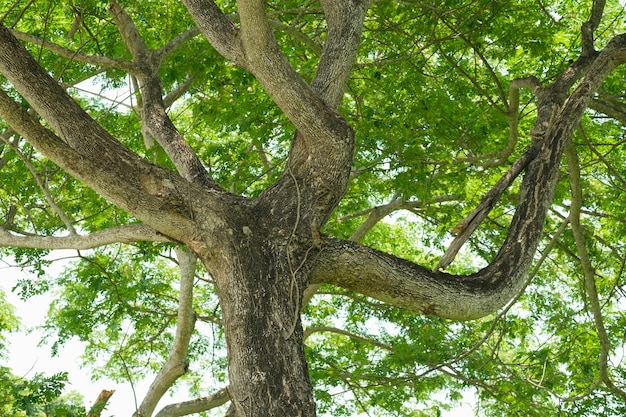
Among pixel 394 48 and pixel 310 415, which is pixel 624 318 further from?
pixel 310 415

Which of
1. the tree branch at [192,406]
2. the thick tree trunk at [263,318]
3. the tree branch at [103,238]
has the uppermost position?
the tree branch at [192,406]

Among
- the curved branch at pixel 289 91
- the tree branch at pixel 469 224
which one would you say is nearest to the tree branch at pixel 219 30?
the curved branch at pixel 289 91

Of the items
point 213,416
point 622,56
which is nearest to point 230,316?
point 622,56

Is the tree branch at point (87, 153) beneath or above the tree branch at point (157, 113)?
beneath

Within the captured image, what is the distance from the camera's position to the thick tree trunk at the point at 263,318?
3705mm

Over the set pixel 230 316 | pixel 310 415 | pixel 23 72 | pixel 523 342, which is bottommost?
pixel 310 415

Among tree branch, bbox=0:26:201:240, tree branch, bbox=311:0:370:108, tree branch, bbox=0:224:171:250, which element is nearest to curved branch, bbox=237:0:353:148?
tree branch, bbox=311:0:370:108

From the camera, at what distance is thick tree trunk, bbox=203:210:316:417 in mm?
3705

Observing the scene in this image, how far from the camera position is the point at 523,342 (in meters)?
10.5

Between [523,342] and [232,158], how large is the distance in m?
4.51

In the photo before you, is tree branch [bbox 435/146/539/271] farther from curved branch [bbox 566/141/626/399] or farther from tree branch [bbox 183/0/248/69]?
tree branch [bbox 183/0/248/69]

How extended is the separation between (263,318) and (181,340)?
470cm

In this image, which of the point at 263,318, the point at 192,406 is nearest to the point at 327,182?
the point at 263,318

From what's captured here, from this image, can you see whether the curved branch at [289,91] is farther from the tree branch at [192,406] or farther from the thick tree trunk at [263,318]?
the tree branch at [192,406]
